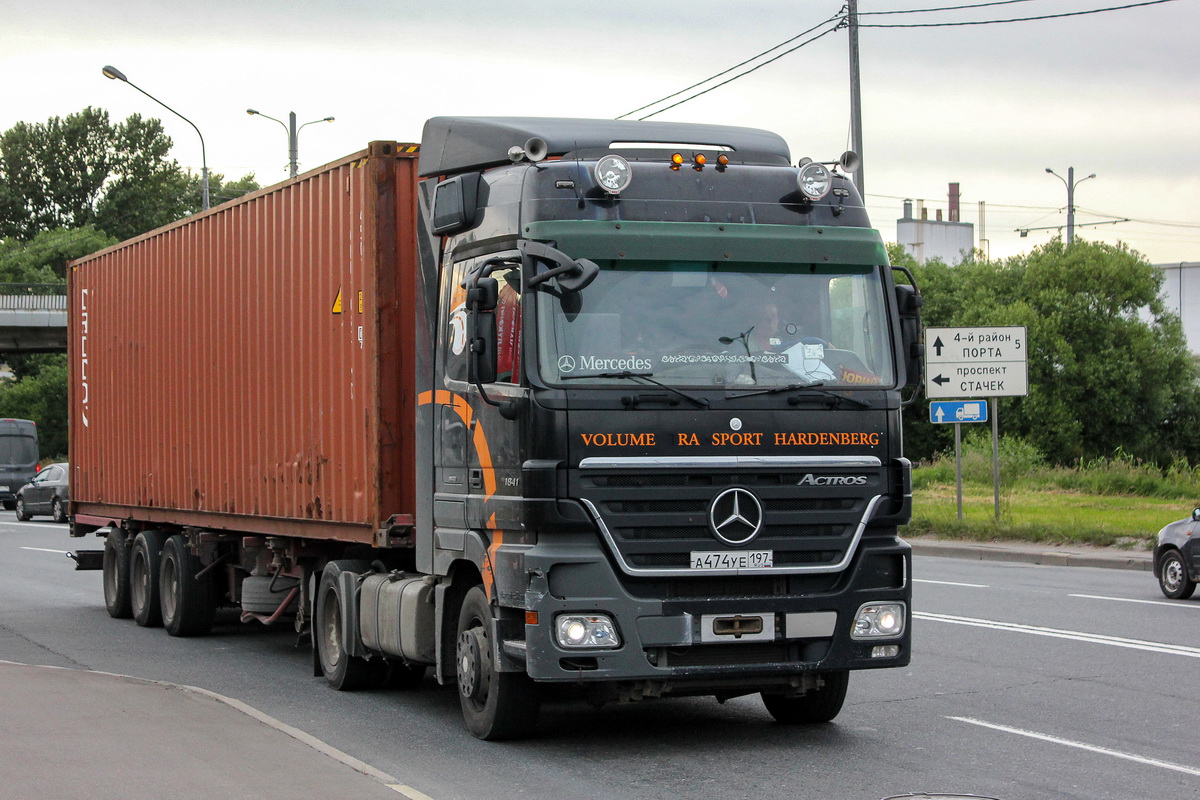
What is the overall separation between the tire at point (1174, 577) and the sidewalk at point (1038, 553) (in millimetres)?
3671

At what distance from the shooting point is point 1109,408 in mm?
54594

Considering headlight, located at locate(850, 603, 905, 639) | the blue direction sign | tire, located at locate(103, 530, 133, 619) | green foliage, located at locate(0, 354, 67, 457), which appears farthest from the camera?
green foliage, located at locate(0, 354, 67, 457)

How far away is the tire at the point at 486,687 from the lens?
8.45m

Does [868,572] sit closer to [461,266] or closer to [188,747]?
[461,266]

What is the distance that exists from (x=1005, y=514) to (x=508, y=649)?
20.0m

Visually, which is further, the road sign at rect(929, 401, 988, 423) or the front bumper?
the road sign at rect(929, 401, 988, 423)

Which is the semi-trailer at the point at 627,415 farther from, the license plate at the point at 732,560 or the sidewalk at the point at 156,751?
the sidewalk at the point at 156,751

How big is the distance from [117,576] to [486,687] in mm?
8879

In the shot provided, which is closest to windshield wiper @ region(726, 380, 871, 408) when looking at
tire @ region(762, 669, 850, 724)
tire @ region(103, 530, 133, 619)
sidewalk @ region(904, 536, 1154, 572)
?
tire @ region(762, 669, 850, 724)

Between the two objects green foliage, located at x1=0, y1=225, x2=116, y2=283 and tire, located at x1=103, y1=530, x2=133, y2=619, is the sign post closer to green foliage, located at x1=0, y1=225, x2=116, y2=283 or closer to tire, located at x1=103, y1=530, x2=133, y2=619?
tire, located at x1=103, y1=530, x2=133, y2=619

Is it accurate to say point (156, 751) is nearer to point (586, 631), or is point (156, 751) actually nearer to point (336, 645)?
point (586, 631)

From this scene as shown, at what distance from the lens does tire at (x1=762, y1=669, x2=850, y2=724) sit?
9.01 m

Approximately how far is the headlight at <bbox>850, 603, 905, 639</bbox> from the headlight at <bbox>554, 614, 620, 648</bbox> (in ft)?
4.62

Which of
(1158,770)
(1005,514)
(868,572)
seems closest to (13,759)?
(868,572)
